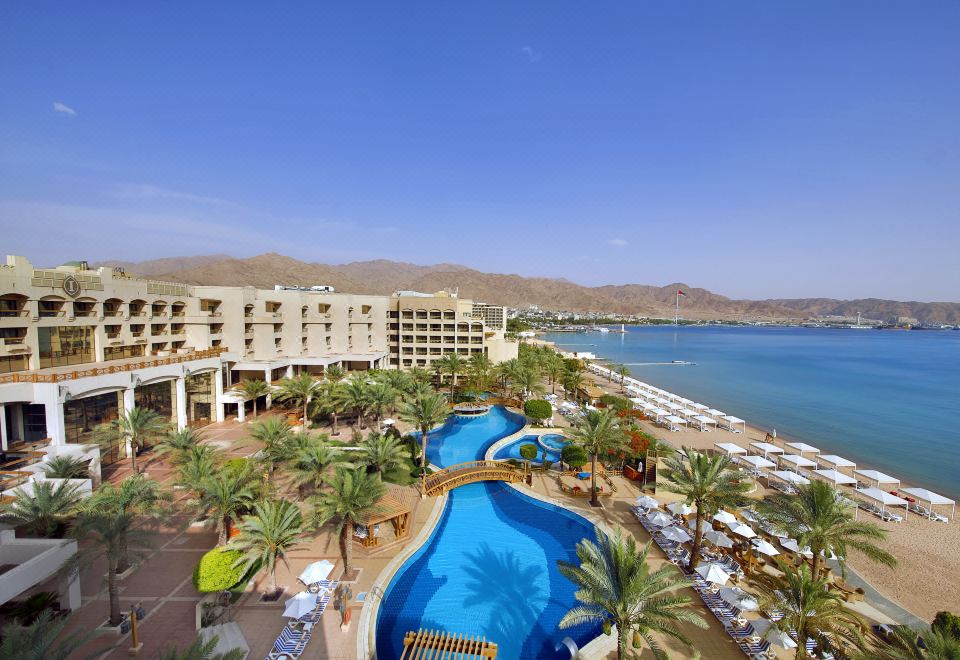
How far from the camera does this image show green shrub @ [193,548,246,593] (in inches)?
478

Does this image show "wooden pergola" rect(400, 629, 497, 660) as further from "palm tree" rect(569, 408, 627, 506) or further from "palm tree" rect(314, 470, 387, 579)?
"palm tree" rect(569, 408, 627, 506)

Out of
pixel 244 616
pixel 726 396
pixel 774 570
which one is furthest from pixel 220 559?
pixel 726 396

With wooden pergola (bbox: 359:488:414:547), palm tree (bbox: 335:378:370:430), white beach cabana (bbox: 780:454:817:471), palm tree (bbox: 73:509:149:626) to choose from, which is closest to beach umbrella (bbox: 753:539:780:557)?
wooden pergola (bbox: 359:488:414:547)

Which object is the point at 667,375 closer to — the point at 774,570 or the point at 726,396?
the point at 726,396

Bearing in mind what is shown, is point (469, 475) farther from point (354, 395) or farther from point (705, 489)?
point (705, 489)

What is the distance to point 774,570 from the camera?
16.3m

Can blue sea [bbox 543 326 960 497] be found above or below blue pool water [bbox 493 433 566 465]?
below

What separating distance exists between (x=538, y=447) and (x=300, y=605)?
762 inches

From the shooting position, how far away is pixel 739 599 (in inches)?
517

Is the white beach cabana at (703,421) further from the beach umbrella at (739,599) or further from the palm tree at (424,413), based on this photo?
the beach umbrella at (739,599)

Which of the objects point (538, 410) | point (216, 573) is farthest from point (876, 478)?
point (216, 573)

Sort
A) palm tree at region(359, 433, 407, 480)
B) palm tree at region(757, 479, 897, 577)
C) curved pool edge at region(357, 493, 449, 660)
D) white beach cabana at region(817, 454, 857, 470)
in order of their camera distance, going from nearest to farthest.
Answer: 1. curved pool edge at region(357, 493, 449, 660)
2. palm tree at region(757, 479, 897, 577)
3. palm tree at region(359, 433, 407, 480)
4. white beach cabana at region(817, 454, 857, 470)

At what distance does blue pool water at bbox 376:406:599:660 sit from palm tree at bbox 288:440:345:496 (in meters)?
5.25

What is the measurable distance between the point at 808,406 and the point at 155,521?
68876 millimetres
